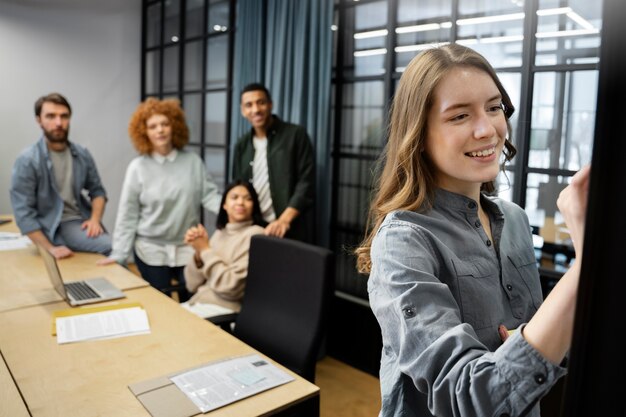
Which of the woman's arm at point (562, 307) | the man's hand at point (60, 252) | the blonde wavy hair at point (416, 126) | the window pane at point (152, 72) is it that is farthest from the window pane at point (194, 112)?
the woman's arm at point (562, 307)

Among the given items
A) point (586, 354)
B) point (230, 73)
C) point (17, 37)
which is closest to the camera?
point (586, 354)

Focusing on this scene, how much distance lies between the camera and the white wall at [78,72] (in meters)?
4.59

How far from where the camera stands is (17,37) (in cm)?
457

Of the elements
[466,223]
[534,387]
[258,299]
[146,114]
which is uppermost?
[146,114]

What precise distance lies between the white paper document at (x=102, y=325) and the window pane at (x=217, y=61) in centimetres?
259

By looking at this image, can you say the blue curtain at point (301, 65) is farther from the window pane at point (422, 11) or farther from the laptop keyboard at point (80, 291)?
the laptop keyboard at point (80, 291)

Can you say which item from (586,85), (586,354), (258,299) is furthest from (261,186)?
(586,354)

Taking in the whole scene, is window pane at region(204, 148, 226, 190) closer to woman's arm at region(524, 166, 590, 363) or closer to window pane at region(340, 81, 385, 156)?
window pane at region(340, 81, 385, 156)

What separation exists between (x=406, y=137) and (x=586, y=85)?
4.59 ft

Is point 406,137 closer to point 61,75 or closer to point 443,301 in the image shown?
point 443,301

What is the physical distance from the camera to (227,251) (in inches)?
97.9

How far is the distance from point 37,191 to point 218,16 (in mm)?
1954

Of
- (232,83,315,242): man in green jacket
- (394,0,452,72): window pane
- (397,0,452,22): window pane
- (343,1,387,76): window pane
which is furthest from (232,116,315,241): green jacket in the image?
(397,0,452,22): window pane

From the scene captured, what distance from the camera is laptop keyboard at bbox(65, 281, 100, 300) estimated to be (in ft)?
6.61
